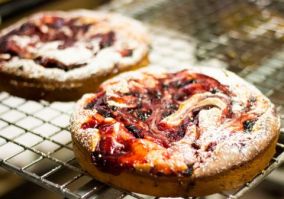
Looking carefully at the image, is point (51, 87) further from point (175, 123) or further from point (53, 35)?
point (175, 123)

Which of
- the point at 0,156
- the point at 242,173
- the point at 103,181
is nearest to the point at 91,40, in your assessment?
the point at 0,156

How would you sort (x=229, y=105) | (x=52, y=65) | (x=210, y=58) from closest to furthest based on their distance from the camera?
(x=229, y=105) → (x=52, y=65) → (x=210, y=58)

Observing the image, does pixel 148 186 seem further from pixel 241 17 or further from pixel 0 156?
pixel 241 17

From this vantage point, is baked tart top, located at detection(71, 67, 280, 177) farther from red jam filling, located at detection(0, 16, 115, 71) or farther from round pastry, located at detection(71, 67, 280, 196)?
red jam filling, located at detection(0, 16, 115, 71)

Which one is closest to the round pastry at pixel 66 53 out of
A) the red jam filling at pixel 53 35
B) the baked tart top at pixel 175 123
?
the red jam filling at pixel 53 35

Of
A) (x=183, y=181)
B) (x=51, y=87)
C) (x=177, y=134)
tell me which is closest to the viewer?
(x=183, y=181)

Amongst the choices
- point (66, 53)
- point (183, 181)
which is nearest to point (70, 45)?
point (66, 53)
